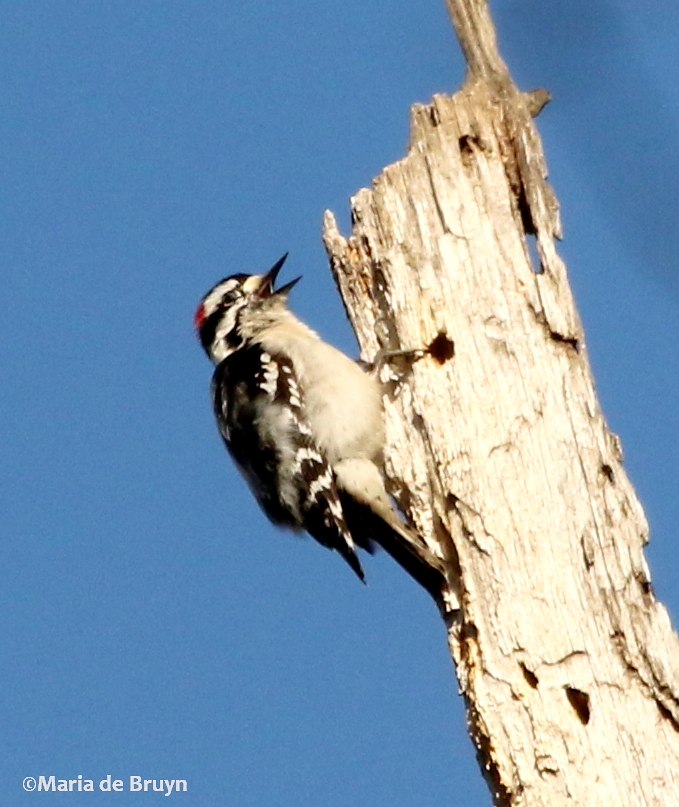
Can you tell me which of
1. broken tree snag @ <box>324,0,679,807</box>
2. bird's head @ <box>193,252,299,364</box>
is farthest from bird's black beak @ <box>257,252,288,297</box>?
Answer: broken tree snag @ <box>324,0,679,807</box>

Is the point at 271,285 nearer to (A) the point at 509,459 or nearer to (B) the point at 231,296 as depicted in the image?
(B) the point at 231,296

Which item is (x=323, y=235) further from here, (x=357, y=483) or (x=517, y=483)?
(x=517, y=483)

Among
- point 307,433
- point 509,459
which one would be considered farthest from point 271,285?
point 509,459

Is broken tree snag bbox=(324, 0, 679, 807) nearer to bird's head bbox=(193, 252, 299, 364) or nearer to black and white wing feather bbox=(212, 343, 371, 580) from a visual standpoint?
black and white wing feather bbox=(212, 343, 371, 580)

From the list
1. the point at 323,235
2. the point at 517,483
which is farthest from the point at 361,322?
the point at 517,483

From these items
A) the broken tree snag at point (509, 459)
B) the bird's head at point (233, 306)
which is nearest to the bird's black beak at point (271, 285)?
the bird's head at point (233, 306)

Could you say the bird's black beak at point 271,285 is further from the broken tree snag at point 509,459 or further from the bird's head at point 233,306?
the broken tree snag at point 509,459
